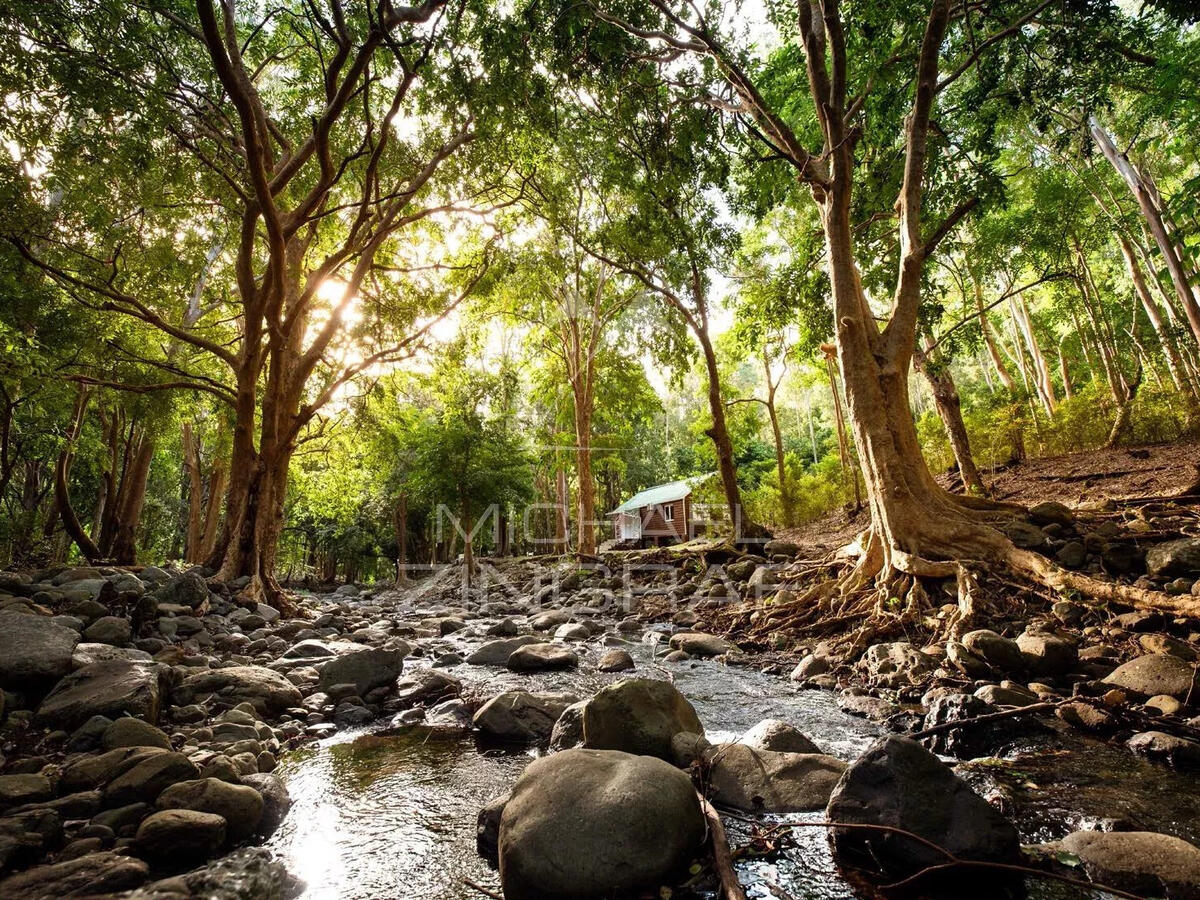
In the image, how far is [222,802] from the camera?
2.82m

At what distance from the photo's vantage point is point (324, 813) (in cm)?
315

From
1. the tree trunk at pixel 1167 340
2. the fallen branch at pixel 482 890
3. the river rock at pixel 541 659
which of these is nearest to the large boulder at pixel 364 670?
the river rock at pixel 541 659

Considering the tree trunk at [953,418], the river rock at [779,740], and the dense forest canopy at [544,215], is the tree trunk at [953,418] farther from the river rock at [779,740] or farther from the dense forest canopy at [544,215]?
the river rock at [779,740]

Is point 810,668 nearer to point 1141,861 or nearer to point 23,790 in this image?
Answer: point 1141,861

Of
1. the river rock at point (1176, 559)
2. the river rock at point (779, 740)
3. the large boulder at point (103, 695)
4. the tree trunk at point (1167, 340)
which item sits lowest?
the river rock at point (779, 740)

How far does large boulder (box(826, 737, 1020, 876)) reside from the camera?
7.85 ft

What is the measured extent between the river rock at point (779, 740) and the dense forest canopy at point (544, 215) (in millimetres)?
3790

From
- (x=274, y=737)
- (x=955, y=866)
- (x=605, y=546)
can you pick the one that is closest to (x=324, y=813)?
(x=274, y=737)

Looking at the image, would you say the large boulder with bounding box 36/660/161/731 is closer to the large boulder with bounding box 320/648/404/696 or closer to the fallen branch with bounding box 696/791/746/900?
the large boulder with bounding box 320/648/404/696

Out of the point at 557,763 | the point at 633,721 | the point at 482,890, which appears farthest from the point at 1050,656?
the point at 482,890

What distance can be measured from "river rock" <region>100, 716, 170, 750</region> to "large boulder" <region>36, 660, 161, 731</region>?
351 mm

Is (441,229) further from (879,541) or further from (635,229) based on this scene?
(879,541)

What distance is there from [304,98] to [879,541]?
12.7 m

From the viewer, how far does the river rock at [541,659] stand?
22.9 ft
